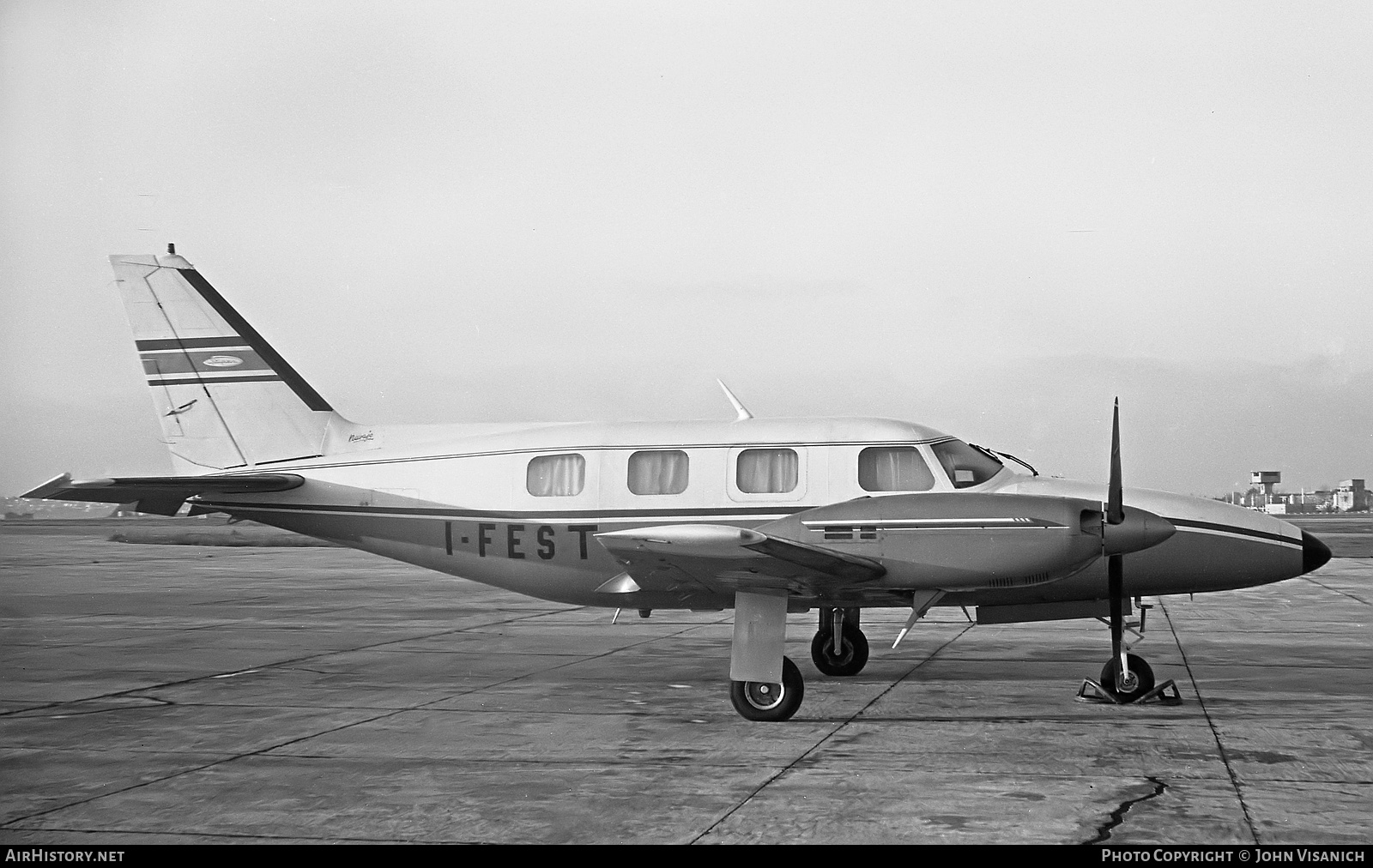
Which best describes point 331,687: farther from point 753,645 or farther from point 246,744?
point 753,645

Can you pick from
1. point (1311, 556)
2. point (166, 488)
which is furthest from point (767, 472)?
point (166, 488)

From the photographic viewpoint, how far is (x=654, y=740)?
30.9ft

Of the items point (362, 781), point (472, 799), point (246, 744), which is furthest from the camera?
point (246, 744)

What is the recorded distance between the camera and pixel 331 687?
41.2ft

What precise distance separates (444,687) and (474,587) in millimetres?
17113

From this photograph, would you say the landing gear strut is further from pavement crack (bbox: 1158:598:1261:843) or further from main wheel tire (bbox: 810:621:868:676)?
pavement crack (bbox: 1158:598:1261:843)

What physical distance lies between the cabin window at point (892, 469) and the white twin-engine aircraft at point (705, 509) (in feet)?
0.06

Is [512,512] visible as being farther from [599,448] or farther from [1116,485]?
[1116,485]

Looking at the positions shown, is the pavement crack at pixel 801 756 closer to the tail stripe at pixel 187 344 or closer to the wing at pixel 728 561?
the wing at pixel 728 561

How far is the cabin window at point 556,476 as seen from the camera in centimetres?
1220

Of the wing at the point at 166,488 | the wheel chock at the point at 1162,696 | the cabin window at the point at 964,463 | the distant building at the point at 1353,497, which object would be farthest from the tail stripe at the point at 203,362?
the distant building at the point at 1353,497

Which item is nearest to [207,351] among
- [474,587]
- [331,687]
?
[331,687]

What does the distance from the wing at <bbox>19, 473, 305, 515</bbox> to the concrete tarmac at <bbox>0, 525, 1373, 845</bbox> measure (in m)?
2.00

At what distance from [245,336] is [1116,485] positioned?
32.7 feet
